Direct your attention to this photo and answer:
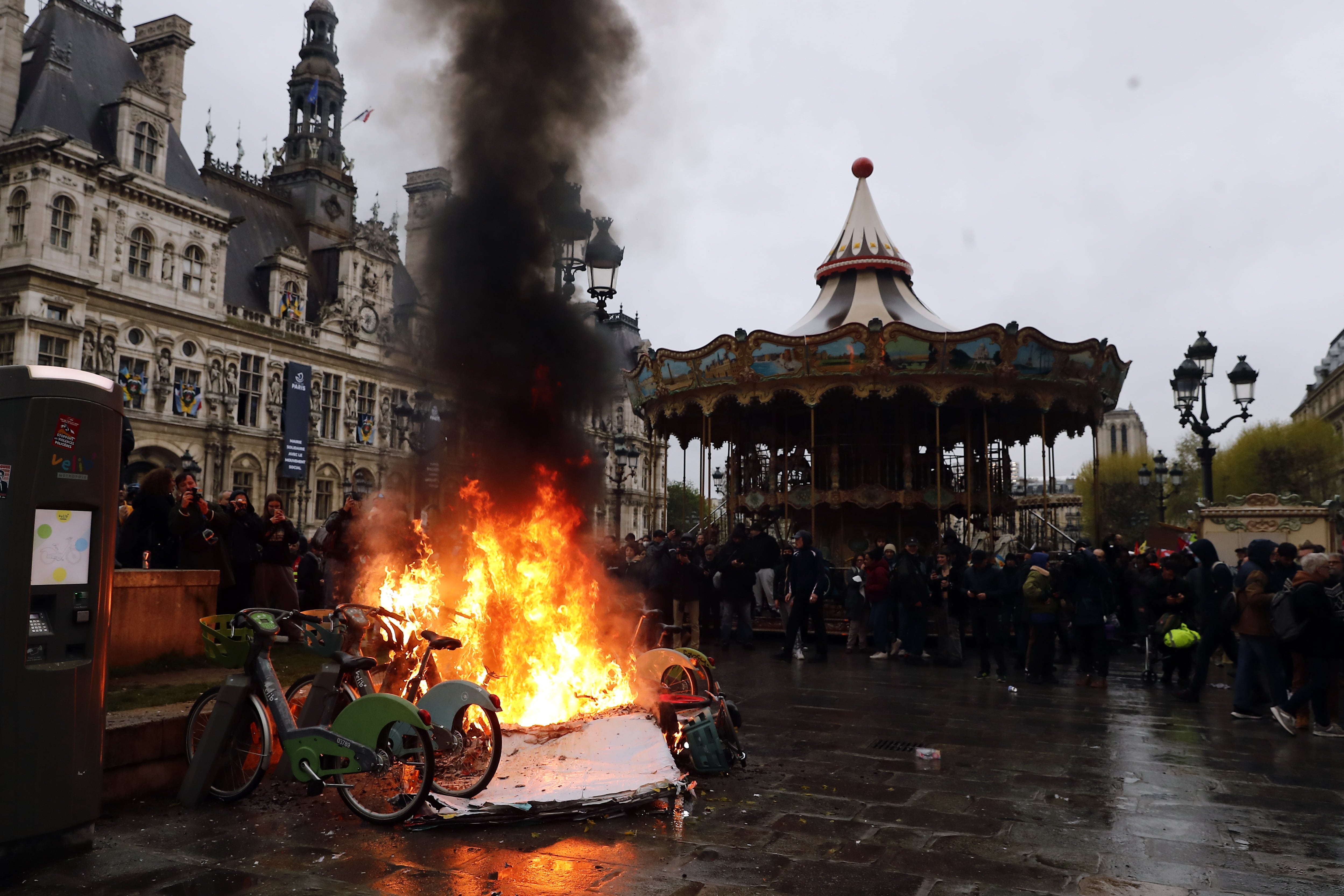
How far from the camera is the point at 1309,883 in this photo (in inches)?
168

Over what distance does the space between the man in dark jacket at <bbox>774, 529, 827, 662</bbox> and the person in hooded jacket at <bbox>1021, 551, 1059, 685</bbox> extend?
2759 millimetres

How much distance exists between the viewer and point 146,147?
33.2 m

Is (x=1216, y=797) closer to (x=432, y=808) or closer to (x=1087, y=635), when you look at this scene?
(x=432, y=808)

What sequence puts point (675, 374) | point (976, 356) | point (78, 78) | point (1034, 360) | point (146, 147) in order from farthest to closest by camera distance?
point (146, 147) → point (78, 78) → point (675, 374) → point (1034, 360) → point (976, 356)

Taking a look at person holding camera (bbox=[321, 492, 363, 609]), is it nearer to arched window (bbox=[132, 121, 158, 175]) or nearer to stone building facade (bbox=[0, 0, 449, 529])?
stone building facade (bbox=[0, 0, 449, 529])

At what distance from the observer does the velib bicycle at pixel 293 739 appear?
4977 millimetres

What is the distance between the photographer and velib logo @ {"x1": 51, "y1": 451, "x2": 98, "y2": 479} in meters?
4.39

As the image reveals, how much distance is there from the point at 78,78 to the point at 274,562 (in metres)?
32.7

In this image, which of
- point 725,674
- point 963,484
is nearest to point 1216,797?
point 725,674

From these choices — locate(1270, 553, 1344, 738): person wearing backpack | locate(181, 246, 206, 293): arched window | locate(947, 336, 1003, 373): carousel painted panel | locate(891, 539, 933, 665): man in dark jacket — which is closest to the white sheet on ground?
locate(1270, 553, 1344, 738): person wearing backpack

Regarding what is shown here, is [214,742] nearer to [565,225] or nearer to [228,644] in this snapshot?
[228,644]

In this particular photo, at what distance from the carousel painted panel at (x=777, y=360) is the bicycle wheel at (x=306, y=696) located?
12945mm

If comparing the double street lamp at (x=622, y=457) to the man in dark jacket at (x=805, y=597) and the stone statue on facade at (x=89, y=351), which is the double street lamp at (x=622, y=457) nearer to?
the man in dark jacket at (x=805, y=597)

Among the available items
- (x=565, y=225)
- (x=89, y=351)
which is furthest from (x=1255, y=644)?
(x=89, y=351)
